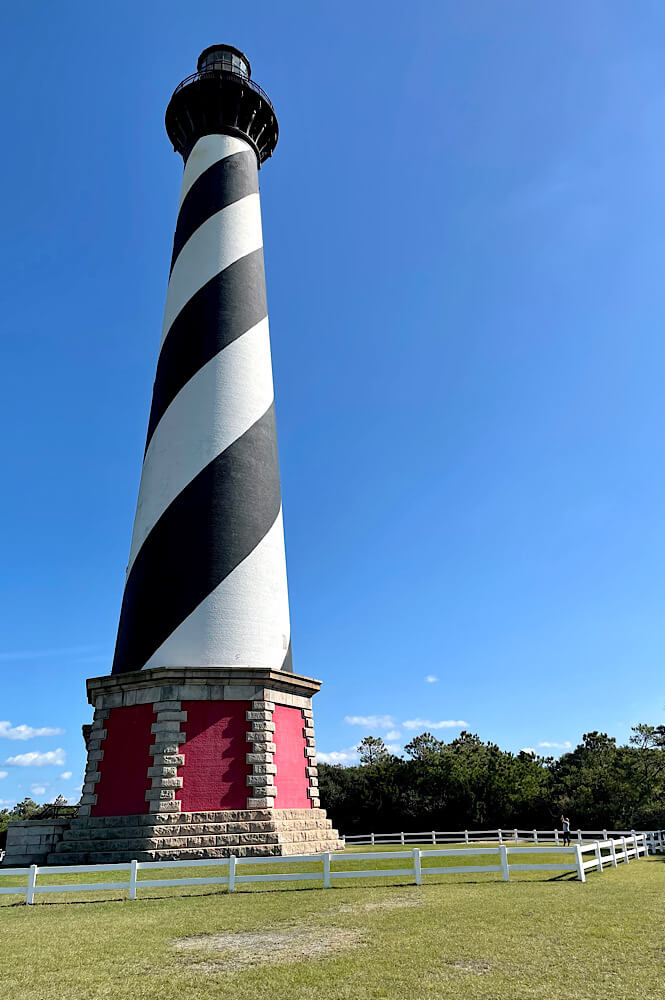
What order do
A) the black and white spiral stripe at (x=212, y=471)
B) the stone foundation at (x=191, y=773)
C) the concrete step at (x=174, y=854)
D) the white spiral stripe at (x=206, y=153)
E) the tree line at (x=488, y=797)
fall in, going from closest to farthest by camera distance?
the concrete step at (x=174, y=854) < the stone foundation at (x=191, y=773) < the black and white spiral stripe at (x=212, y=471) < the white spiral stripe at (x=206, y=153) < the tree line at (x=488, y=797)

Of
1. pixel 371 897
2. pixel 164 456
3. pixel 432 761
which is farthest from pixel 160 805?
pixel 432 761

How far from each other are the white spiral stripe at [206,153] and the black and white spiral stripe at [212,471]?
0.70 ft

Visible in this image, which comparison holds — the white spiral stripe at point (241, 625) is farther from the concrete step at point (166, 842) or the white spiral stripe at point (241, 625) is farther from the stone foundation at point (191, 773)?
the concrete step at point (166, 842)

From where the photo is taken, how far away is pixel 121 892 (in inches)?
427

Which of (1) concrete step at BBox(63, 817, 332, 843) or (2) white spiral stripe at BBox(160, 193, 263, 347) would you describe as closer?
(1) concrete step at BBox(63, 817, 332, 843)

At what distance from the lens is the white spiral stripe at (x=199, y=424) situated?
58.9 feet

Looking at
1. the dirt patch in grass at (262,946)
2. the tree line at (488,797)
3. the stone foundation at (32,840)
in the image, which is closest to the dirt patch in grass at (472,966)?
the dirt patch in grass at (262,946)

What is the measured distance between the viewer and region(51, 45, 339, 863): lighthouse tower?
1437cm

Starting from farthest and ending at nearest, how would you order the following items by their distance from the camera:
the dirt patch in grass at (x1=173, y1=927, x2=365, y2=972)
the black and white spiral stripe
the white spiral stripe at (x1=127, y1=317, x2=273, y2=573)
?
1. the white spiral stripe at (x1=127, y1=317, x2=273, y2=573)
2. the black and white spiral stripe
3. the dirt patch in grass at (x1=173, y1=927, x2=365, y2=972)

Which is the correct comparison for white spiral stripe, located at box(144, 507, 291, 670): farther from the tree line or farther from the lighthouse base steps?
the tree line

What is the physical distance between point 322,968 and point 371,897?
4.30 metres

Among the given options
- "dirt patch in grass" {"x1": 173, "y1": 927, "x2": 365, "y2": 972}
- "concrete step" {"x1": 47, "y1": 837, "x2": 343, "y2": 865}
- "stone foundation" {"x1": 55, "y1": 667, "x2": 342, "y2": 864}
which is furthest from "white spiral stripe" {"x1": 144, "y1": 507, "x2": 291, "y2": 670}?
"dirt patch in grass" {"x1": 173, "y1": 927, "x2": 365, "y2": 972}

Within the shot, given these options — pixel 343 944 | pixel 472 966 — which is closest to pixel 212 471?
pixel 343 944

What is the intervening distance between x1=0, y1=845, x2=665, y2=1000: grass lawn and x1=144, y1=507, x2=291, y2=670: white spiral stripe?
591cm
